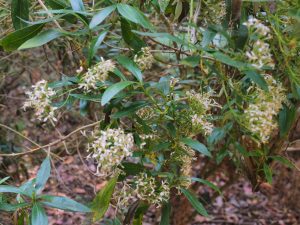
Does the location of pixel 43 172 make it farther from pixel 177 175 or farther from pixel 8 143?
pixel 8 143

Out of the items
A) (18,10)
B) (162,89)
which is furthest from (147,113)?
(18,10)

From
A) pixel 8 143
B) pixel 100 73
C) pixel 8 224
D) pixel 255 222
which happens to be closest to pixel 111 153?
pixel 100 73

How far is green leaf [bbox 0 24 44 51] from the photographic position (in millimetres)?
977

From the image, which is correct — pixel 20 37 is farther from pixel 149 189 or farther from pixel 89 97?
pixel 149 189

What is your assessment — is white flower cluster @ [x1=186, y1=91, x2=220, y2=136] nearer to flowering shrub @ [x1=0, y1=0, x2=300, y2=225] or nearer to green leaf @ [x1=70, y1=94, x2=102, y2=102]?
flowering shrub @ [x1=0, y1=0, x2=300, y2=225]

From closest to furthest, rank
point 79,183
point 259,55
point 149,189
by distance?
point 259,55, point 149,189, point 79,183

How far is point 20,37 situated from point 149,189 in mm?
423

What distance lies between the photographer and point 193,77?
173 centimetres

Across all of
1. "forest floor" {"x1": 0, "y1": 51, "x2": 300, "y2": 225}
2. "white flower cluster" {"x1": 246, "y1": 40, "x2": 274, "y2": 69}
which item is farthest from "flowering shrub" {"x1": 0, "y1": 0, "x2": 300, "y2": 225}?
Answer: "forest floor" {"x1": 0, "y1": 51, "x2": 300, "y2": 225}

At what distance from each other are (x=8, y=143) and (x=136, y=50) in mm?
1294

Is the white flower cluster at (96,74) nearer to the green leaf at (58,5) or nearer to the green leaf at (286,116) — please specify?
the green leaf at (58,5)

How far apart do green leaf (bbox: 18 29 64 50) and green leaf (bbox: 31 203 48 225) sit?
0.33 metres

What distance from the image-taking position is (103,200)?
1.02 meters

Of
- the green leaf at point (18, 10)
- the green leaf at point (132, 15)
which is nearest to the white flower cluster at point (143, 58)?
the green leaf at point (132, 15)
